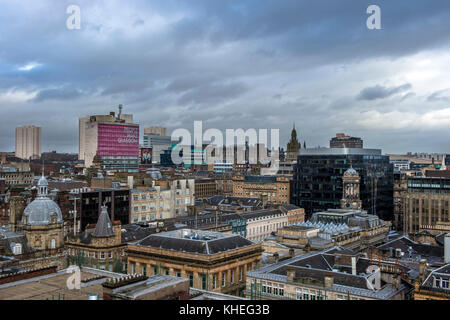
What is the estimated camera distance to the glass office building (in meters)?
138

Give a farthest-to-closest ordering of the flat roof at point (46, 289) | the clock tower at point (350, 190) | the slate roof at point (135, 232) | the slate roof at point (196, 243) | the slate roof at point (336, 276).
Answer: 1. the clock tower at point (350, 190)
2. the slate roof at point (135, 232)
3. the slate roof at point (196, 243)
4. the slate roof at point (336, 276)
5. the flat roof at point (46, 289)

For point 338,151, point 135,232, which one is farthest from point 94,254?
point 338,151

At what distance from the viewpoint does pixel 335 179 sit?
13862cm

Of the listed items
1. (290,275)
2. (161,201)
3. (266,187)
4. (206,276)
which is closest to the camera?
(290,275)

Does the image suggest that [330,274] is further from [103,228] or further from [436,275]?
[103,228]

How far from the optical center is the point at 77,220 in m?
89.2

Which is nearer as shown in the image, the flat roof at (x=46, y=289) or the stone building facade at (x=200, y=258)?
the flat roof at (x=46, y=289)

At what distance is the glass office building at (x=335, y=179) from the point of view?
13788cm

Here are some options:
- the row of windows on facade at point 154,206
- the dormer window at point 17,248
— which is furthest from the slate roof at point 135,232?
the row of windows on facade at point 154,206

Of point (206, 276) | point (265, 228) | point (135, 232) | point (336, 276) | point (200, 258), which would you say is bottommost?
point (265, 228)

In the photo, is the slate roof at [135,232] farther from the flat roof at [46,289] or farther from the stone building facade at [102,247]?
the flat roof at [46,289]

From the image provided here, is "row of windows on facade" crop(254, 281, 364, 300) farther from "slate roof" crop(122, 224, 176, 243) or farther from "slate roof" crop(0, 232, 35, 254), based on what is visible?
"slate roof" crop(0, 232, 35, 254)
